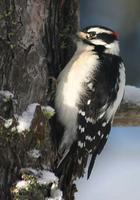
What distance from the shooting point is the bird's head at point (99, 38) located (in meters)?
3.93

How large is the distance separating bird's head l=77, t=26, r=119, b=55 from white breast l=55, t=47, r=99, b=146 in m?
0.15

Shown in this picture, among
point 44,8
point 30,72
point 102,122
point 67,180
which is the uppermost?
point 44,8

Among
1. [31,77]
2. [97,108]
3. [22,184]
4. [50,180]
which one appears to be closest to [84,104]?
[97,108]

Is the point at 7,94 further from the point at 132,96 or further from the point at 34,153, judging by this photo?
the point at 132,96

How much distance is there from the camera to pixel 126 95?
3877 mm

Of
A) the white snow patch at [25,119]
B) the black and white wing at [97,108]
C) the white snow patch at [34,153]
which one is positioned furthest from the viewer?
the black and white wing at [97,108]

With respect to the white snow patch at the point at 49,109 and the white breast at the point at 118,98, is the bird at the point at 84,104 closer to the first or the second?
the white breast at the point at 118,98

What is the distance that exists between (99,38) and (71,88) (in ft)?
0.96

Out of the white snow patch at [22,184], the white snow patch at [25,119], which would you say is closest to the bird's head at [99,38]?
the white snow patch at [25,119]

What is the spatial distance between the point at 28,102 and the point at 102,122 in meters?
0.42

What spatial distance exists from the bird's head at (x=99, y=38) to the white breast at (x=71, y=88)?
0.15 meters

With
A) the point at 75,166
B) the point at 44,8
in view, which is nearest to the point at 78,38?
the point at 44,8

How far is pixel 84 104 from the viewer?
12.4 feet

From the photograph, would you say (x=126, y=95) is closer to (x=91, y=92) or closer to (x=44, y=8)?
(x=91, y=92)
